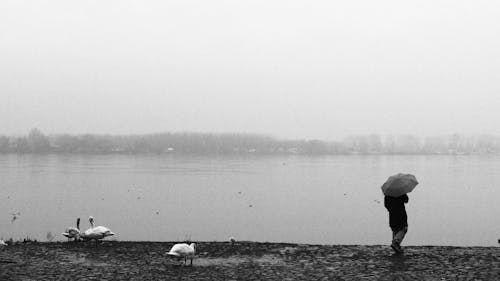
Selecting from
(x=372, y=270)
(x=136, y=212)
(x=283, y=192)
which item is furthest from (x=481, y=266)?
(x=283, y=192)

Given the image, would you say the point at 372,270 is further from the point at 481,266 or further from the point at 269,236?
the point at 269,236

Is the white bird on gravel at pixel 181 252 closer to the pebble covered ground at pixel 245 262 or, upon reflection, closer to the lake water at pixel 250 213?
the pebble covered ground at pixel 245 262

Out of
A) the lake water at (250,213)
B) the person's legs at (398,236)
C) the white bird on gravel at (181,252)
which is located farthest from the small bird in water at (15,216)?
the person's legs at (398,236)

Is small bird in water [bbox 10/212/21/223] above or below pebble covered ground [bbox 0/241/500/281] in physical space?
below

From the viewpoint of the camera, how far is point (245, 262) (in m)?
10.1

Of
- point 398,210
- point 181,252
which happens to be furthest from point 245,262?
point 398,210

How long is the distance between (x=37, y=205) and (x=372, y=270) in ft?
93.3

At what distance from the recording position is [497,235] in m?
23.3

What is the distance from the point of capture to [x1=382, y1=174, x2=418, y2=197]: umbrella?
34.0 ft

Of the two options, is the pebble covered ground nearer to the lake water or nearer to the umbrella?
the umbrella

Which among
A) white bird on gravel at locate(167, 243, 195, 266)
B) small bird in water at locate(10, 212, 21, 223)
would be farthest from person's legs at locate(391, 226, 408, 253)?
small bird in water at locate(10, 212, 21, 223)

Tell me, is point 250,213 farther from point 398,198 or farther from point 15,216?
point 398,198

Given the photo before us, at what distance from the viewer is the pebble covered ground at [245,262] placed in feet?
29.2

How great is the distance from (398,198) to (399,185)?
315 millimetres
